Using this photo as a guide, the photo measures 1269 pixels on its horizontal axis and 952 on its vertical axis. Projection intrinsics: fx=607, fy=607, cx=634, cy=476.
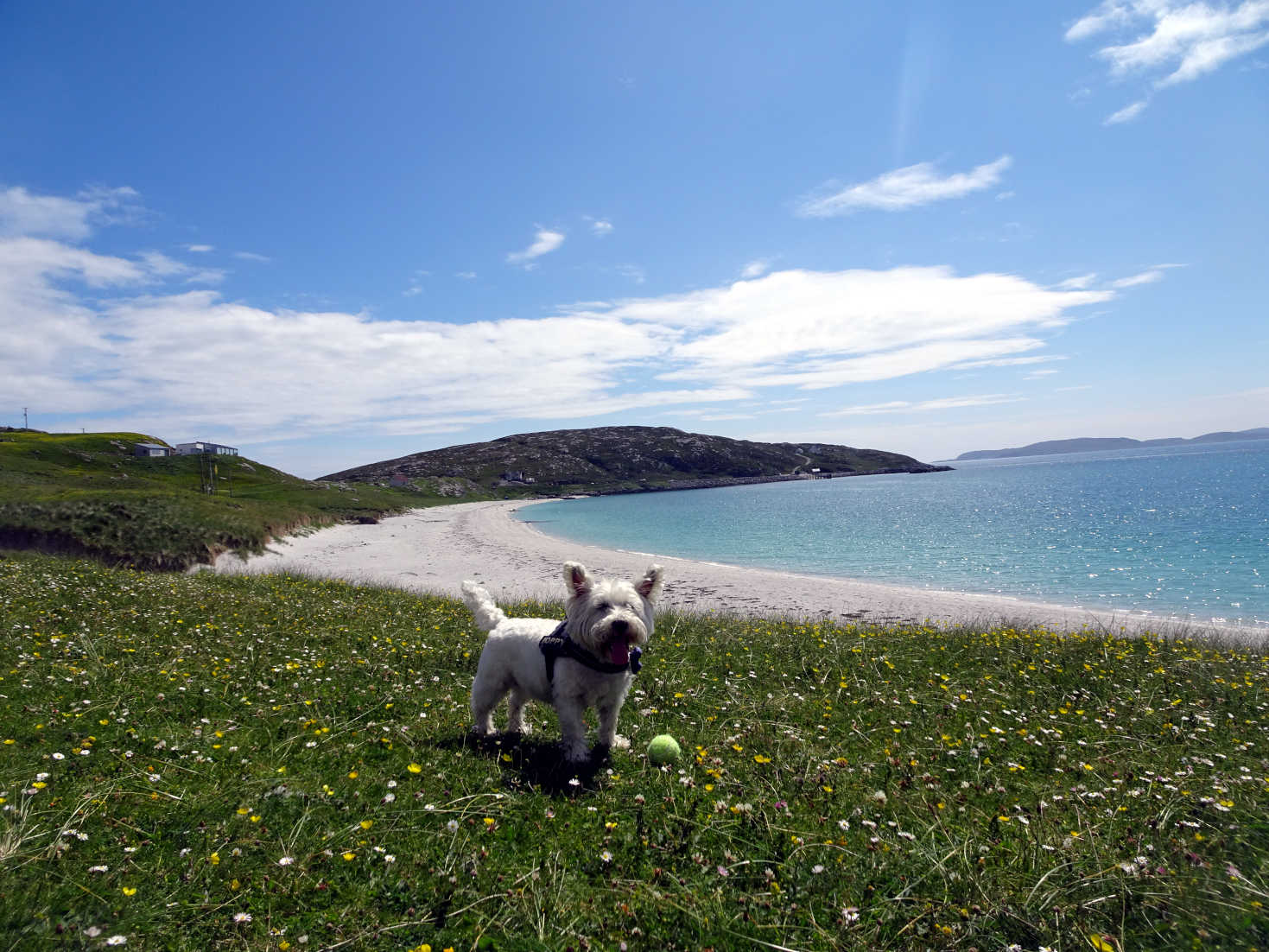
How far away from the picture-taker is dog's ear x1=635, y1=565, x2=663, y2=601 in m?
6.64

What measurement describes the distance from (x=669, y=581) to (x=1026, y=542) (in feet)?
110

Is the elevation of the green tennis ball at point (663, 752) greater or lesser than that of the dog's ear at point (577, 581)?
lesser

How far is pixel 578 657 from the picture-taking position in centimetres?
642

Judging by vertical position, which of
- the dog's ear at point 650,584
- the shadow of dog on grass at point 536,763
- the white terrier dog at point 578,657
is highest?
the dog's ear at point 650,584

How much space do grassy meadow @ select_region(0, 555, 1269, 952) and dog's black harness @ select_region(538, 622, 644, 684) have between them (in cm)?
102

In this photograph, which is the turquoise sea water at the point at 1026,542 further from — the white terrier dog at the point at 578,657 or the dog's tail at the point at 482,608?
the dog's tail at the point at 482,608

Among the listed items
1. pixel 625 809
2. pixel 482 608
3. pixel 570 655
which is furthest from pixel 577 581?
pixel 625 809

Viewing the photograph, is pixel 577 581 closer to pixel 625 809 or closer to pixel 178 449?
pixel 625 809

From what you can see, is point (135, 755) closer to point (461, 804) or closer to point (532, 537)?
point (461, 804)

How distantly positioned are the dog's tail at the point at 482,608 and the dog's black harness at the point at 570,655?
43.6 inches

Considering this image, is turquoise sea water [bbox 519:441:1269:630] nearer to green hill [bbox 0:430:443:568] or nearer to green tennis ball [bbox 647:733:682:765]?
green tennis ball [bbox 647:733:682:765]

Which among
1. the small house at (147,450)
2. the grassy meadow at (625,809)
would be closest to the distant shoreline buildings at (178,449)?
the small house at (147,450)

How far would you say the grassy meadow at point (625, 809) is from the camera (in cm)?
382

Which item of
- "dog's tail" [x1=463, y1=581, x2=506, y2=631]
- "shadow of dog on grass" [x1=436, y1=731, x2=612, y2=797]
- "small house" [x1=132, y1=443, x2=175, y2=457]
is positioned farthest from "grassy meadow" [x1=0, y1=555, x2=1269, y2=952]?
"small house" [x1=132, y1=443, x2=175, y2=457]
